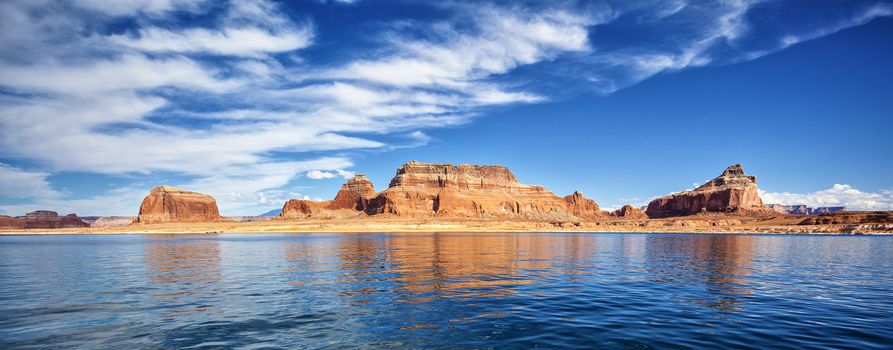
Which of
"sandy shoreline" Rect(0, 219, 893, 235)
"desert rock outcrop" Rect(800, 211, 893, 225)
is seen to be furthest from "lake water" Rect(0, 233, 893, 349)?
"desert rock outcrop" Rect(800, 211, 893, 225)

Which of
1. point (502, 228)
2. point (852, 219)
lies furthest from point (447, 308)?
point (852, 219)

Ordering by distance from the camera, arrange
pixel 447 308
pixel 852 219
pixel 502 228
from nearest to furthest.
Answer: pixel 447 308, pixel 852 219, pixel 502 228

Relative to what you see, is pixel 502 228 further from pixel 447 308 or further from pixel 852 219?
pixel 447 308

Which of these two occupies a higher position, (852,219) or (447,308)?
(852,219)

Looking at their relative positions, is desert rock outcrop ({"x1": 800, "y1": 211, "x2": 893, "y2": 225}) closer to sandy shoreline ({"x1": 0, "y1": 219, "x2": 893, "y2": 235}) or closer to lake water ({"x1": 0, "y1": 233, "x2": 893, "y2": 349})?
sandy shoreline ({"x1": 0, "y1": 219, "x2": 893, "y2": 235})

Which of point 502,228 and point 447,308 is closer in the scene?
point 447,308

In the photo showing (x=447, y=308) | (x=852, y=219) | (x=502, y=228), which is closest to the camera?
(x=447, y=308)

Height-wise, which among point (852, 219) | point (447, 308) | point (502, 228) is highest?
point (852, 219)

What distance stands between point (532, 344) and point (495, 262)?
24.3m

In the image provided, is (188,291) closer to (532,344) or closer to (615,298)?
(532,344)

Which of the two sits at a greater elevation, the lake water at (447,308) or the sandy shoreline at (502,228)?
the lake water at (447,308)

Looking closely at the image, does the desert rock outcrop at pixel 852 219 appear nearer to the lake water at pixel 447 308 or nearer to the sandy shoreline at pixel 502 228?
the sandy shoreline at pixel 502 228

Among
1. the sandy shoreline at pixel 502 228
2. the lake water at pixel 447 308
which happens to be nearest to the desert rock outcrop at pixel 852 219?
the sandy shoreline at pixel 502 228

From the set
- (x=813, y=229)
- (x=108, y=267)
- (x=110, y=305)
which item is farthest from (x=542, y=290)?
(x=813, y=229)
